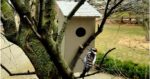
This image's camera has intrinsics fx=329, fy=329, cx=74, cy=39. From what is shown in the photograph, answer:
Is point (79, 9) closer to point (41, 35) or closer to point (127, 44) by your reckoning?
point (41, 35)

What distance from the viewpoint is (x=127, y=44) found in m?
16.6

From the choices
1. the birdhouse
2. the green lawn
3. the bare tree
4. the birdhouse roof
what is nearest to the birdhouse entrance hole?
the birdhouse

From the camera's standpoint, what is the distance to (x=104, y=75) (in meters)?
10.2

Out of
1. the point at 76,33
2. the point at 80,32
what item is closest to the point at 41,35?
the point at 80,32

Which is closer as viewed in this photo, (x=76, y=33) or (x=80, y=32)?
(x=80, y=32)

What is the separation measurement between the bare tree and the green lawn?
9.89 m

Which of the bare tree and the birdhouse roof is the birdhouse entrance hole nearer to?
the birdhouse roof

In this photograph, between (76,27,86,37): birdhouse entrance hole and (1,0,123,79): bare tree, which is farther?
(76,27,86,37): birdhouse entrance hole

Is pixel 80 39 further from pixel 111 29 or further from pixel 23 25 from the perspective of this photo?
pixel 111 29

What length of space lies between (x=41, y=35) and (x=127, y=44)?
1547 centimetres

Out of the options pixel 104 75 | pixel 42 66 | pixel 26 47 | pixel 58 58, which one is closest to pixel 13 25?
pixel 26 47

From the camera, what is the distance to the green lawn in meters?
13.9

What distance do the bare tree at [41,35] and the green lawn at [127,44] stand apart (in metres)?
9.89

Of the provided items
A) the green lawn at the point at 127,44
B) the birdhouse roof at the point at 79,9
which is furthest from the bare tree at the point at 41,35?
the green lawn at the point at 127,44
